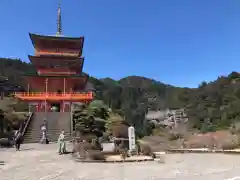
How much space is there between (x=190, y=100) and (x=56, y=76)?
2188 inches

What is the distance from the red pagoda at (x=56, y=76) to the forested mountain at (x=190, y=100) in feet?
47.2

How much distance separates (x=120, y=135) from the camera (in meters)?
19.1

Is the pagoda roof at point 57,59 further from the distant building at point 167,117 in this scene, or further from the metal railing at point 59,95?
the distant building at point 167,117

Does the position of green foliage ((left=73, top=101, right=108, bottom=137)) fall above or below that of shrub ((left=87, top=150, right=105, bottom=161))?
above

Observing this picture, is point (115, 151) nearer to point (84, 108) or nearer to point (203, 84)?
point (84, 108)

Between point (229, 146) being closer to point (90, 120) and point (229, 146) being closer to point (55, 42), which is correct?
point (90, 120)

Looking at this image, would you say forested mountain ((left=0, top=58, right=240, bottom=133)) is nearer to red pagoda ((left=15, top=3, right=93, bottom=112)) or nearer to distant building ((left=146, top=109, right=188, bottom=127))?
distant building ((left=146, top=109, right=188, bottom=127))

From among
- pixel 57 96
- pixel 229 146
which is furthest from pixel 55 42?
pixel 229 146

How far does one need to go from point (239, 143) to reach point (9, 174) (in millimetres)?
22267

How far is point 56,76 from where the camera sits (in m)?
40.5

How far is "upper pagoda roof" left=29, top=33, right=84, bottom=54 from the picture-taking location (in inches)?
1678

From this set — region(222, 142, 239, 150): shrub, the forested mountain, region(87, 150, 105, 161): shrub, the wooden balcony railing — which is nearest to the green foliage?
the wooden balcony railing

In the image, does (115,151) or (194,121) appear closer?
(115,151)

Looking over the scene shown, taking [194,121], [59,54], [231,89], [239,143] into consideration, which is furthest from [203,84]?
[239,143]
